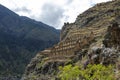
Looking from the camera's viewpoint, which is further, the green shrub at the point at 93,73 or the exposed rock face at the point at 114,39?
the exposed rock face at the point at 114,39

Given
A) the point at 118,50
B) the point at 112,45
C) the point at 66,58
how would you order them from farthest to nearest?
the point at 66,58 < the point at 112,45 < the point at 118,50

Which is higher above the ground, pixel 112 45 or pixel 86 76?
pixel 112 45

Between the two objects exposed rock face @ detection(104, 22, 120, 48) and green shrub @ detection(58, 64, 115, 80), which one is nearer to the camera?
green shrub @ detection(58, 64, 115, 80)

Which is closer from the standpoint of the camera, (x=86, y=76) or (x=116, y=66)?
(x=86, y=76)

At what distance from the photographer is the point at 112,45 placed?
12731 cm

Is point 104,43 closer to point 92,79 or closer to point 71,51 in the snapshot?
point 92,79

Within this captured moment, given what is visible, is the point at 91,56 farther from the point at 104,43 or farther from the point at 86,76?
the point at 86,76

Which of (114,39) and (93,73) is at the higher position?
(114,39)

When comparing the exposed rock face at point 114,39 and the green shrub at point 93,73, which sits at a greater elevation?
the exposed rock face at point 114,39

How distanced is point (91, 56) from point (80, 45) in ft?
202

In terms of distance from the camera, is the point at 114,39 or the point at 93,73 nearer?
the point at 93,73

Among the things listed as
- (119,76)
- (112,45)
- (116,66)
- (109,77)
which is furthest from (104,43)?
(109,77)

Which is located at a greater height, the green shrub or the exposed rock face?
the exposed rock face

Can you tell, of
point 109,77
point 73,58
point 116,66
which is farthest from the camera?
point 73,58
